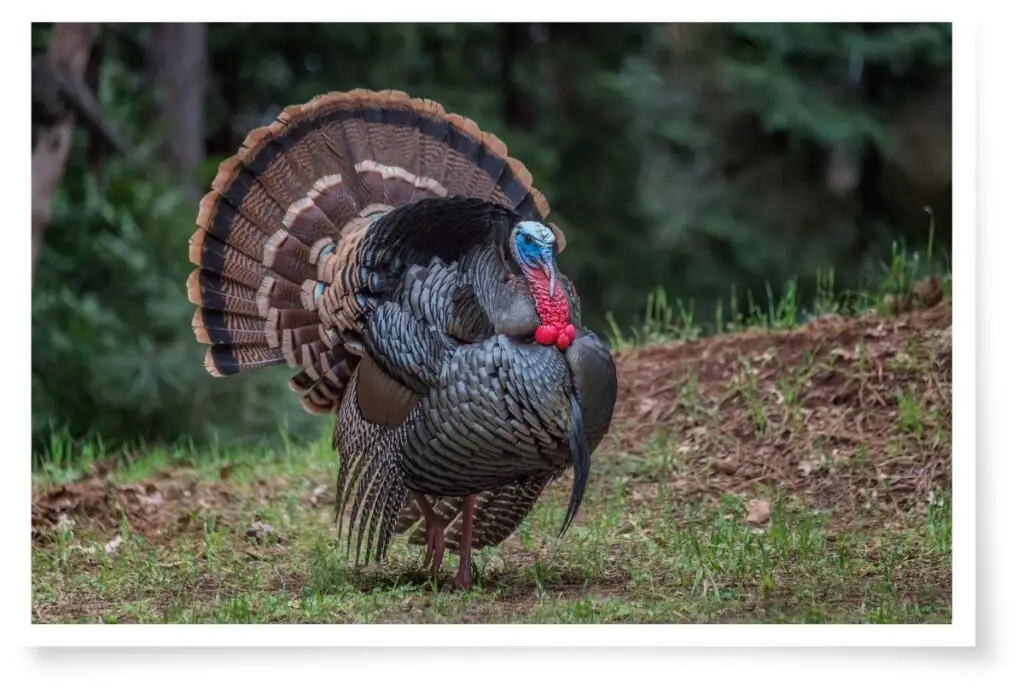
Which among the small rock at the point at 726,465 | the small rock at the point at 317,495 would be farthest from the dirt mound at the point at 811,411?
the small rock at the point at 317,495

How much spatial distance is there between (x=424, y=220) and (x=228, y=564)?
1.46m

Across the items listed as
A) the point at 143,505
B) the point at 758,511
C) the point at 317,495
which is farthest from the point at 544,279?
the point at 143,505

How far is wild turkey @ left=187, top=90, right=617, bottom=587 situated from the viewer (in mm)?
3963

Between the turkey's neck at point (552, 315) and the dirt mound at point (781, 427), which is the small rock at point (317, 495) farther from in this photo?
the turkey's neck at point (552, 315)

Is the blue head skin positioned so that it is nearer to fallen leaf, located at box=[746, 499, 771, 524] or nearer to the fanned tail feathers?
the fanned tail feathers

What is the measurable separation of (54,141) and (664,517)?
141 inches

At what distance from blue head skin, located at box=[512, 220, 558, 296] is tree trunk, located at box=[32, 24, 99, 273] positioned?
10.5 ft

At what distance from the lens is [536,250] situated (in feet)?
13.2

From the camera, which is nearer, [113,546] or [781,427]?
[113,546]

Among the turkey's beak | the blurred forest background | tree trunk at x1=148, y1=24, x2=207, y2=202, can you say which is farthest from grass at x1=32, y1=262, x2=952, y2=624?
tree trunk at x1=148, y1=24, x2=207, y2=202

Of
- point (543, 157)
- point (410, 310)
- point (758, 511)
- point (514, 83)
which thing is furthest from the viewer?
point (514, 83)

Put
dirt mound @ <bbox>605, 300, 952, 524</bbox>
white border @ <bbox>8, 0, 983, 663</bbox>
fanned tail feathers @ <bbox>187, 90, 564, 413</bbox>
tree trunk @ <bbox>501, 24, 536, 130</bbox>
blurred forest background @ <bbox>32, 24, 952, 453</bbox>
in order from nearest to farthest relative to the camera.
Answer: white border @ <bbox>8, 0, 983, 663</bbox>, fanned tail feathers @ <bbox>187, 90, 564, 413</bbox>, dirt mound @ <bbox>605, 300, 952, 524</bbox>, blurred forest background @ <bbox>32, 24, 952, 453</bbox>, tree trunk @ <bbox>501, 24, 536, 130</bbox>
